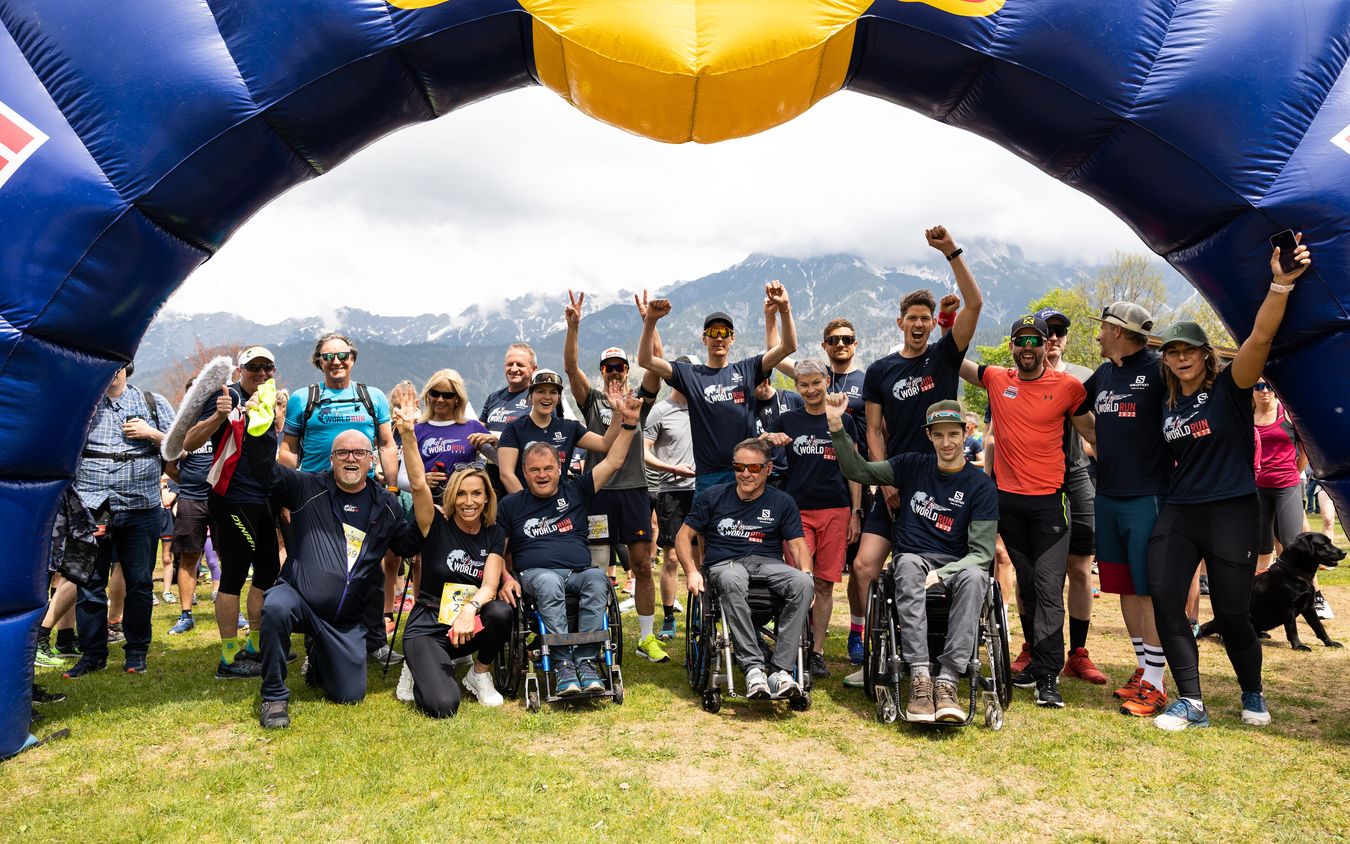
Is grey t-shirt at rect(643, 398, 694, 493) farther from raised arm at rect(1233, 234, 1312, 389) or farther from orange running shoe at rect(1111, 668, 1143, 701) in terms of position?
raised arm at rect(1233, 234, 1312, 389)

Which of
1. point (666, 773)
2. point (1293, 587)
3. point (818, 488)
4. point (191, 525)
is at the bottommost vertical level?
point (666, 773)

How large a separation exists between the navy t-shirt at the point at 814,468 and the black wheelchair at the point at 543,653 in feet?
5.10

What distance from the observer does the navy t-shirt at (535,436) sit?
623 centimetres

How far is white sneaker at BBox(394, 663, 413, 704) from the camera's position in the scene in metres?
5.25

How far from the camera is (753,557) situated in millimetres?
5410

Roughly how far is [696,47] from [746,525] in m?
2.87

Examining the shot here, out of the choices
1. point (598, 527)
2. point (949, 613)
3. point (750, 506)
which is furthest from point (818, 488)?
point (598, 527)

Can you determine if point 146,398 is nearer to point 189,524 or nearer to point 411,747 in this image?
point 189,524

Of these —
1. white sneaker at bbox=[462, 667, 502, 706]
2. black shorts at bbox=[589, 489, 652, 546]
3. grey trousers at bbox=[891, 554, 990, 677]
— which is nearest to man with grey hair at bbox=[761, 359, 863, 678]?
grey trousers at bbox=[891, 554, 990, 677]

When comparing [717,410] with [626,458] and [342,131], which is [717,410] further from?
[342,131]

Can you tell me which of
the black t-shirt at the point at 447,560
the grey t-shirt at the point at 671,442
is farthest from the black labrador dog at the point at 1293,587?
the black t-shirt at the point at 447,560

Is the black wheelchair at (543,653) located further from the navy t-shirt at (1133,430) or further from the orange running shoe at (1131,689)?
the navy t-shirt at (1133,430)

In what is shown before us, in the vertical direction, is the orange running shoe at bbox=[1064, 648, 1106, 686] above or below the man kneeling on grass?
below

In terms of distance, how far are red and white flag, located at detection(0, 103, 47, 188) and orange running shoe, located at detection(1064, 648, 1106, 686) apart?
6.84 m
